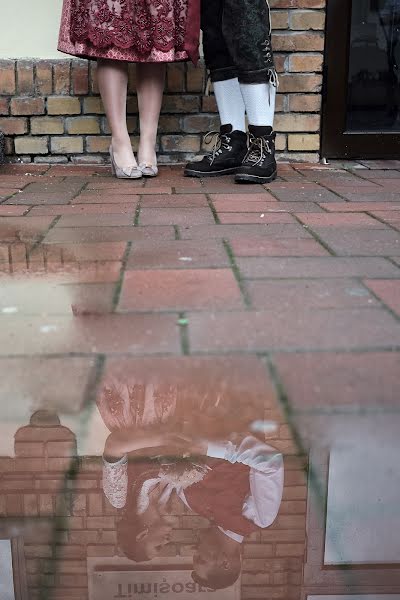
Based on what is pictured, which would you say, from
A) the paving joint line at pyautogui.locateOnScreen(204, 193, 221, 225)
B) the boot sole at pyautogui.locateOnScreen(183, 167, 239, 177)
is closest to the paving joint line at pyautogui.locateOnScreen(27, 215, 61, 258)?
the paving joint line at pyautogui.locateOnScreen(204, 193, 221, 225)

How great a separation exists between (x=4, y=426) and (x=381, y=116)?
2.88 meters

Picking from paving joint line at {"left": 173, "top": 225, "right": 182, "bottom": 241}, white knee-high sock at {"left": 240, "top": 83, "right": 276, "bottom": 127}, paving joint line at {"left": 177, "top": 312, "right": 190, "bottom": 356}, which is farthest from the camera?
white knee-high sock at {"left": 240, "top": 83, "right": 276, "bottom": 127}

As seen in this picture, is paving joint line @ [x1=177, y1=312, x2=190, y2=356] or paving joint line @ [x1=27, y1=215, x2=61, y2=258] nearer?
paving joint line @ [x1=177, y1=312, x2=190, y2=356]

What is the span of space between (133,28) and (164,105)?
53 centimetres


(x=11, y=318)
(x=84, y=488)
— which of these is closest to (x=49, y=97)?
(x=11, y=318)

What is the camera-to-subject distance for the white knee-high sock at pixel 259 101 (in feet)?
9.27

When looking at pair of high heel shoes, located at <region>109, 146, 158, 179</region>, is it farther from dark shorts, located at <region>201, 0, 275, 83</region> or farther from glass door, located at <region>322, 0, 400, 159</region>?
glass door, located at <region>322, 0, 400, 159</region>

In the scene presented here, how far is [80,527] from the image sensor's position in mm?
797

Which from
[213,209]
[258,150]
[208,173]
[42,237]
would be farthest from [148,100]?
[42,237]

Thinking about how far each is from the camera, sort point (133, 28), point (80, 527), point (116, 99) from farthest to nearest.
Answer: point (116, 99), point (133, 28), point (80, 527)

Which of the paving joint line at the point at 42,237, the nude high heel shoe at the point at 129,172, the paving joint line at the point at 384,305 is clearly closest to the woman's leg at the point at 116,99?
the nude high heel shoe at the point at 129,172

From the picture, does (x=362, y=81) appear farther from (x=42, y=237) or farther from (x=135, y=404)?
(x=135, y=404)

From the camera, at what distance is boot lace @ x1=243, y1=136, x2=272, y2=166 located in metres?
2.87

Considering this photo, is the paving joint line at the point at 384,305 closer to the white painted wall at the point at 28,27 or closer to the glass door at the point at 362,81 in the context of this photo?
the glass door at the point at 362,81
